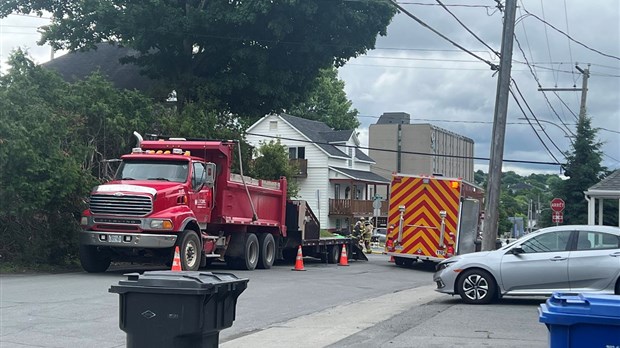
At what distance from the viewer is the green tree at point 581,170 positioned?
39.1 metres

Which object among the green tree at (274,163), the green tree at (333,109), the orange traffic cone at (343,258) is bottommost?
the orange traffic cone at (343,258)

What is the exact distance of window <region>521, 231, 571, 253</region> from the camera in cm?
1422

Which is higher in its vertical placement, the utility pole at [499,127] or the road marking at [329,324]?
the utility pole at [499,127]

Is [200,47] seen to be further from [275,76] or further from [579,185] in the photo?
[579,185]

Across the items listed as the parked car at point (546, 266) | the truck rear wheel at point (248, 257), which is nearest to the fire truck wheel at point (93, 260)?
the truck rear wheel at point (248, 257)

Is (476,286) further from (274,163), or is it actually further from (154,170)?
(274,163)

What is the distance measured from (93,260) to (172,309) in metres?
12.9

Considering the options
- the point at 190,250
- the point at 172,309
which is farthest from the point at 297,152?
the point at 172,309

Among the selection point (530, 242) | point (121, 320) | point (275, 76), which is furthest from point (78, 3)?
point (121, 320)

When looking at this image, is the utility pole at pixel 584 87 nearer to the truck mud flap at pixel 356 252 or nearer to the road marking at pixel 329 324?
the truck mud flap at pixel 356 252

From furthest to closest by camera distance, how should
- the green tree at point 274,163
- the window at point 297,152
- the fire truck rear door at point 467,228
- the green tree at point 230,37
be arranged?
the window at point 297,152
the green tree at point 274,163
the green tree at point 230,37
the fire truck rear door at point 467,228

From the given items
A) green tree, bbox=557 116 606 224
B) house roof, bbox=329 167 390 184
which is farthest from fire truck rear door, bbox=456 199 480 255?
house roof, bbox=329 167 390 184

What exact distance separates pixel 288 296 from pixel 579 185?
27.4 metres

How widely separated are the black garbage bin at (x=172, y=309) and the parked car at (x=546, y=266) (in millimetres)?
8580
